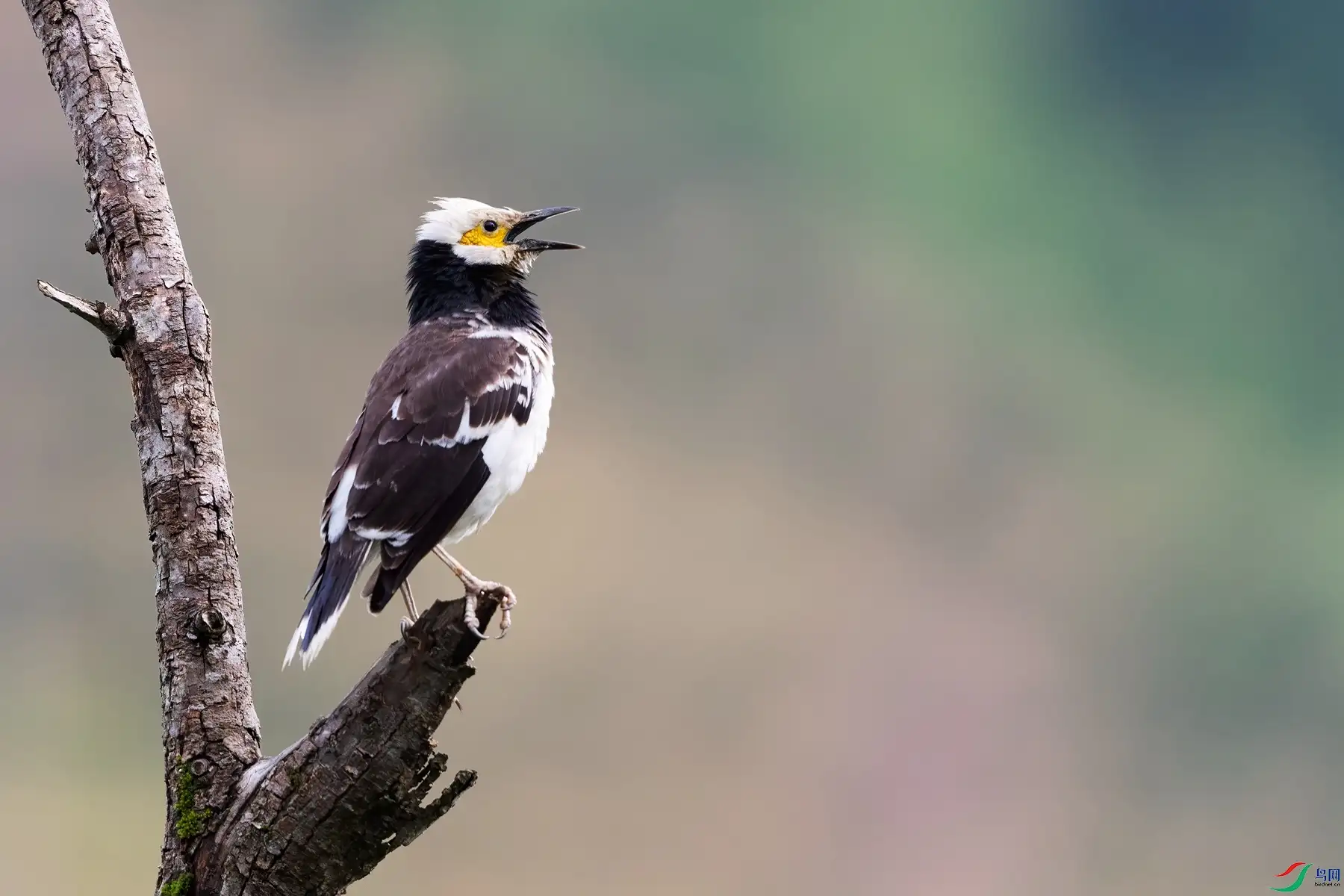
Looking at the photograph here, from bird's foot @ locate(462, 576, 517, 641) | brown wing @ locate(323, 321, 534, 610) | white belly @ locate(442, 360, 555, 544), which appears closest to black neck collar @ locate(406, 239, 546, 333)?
brown wing @ locate(323, 321, 534, 610)

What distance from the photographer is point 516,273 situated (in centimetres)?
543

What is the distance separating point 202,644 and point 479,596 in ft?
3.65

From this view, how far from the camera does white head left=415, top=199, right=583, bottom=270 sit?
17.7 feet

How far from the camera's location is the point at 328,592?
396 centimetres

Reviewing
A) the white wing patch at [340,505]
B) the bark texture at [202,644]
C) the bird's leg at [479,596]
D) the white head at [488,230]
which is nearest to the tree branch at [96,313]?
the bark texture at [202,644]

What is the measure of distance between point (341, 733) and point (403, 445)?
1.18 metres

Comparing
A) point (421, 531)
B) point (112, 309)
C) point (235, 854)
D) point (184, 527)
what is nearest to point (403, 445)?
point (421, 531)

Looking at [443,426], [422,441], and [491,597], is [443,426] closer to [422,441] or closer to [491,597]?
[422,441]

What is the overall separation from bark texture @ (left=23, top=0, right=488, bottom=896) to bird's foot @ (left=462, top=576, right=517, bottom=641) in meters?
0.05

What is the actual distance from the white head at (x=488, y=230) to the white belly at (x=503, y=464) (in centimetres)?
97

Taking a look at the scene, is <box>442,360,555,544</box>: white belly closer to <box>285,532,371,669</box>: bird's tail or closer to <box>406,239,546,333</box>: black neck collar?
<box>285,532,371,669</box>: bird's tail

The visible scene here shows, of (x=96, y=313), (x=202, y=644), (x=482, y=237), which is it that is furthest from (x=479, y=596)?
(x=482, y=237)

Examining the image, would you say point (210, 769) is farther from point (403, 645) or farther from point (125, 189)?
point (125, 189)

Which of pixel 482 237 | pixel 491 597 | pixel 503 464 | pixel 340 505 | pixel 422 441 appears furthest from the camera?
pixel 482 237
